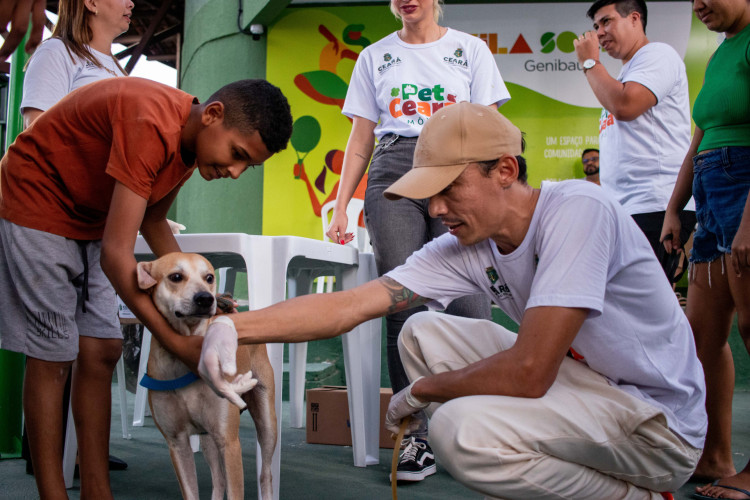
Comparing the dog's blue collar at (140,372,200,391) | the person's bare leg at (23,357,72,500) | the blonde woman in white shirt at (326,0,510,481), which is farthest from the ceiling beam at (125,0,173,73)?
A: the person's bare leg at (23,357,72,500)

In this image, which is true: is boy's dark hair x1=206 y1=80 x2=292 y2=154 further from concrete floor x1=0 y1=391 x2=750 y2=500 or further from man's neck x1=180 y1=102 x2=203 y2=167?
concrete floor x1=0 y1=391 x2=750 y2=500

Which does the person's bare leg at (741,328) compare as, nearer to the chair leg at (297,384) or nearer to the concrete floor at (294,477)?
the concrete floor at (294,477)

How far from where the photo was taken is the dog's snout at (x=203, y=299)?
5.93 ft

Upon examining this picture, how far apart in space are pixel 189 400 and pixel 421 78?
1425 millimetres

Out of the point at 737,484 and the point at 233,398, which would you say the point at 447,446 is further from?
the point at 737,484

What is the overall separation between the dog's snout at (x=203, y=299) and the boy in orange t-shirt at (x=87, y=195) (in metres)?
0.25

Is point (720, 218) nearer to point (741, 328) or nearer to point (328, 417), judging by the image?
point (741, 328)

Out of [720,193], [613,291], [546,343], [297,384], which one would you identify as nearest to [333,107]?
[297,384]

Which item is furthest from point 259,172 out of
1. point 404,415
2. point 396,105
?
point 404,415

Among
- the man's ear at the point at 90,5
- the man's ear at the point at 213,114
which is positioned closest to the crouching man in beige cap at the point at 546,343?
the man's ear at the point at 213,114

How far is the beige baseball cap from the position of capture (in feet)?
4.69

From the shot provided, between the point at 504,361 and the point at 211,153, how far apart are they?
0.81m

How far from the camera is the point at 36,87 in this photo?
6.61ft

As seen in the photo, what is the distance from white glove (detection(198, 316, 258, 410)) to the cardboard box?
1790 mm
